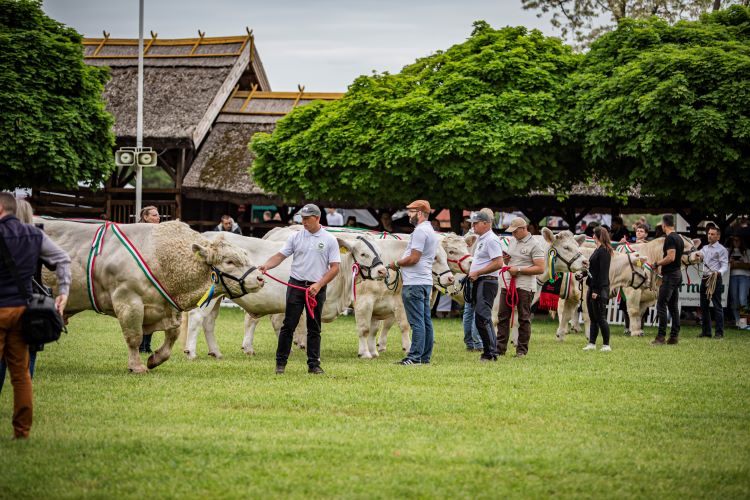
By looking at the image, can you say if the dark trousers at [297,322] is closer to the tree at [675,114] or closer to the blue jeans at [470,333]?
the blue jeans at [470,333]

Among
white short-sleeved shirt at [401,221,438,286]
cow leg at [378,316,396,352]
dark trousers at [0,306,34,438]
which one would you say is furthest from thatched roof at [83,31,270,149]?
dark trousers at [0,306,34,438]

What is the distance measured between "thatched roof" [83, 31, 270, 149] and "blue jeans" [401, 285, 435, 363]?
20.8 metres

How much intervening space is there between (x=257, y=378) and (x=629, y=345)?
9292mm

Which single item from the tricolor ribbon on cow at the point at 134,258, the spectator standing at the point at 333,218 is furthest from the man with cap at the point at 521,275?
the spectator standing at the point at 333,218

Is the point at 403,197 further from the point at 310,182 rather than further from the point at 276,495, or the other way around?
the point at 276,495

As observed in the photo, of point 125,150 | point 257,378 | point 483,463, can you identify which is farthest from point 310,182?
point 483,463

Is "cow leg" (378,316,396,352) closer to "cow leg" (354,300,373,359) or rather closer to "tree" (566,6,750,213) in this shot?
"cow leg" (354,300,373,359)

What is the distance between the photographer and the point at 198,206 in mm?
36406

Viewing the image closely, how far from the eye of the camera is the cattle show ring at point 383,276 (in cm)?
816

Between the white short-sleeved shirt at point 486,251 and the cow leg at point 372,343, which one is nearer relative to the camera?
the white short-sleeved shirt at point 486,251

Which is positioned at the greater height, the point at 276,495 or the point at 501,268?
the point at 501,268

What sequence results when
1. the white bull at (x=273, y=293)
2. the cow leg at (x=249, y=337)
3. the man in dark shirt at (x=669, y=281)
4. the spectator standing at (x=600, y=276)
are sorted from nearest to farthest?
the white bull at (x=273, y=293) → the cow leg at (x=249, y=337) → the spectator standing at (x=600, y=276) → the man in dark shirt at (x=669, y=281)

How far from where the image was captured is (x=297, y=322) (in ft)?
43.1

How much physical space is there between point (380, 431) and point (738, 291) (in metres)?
18.8
